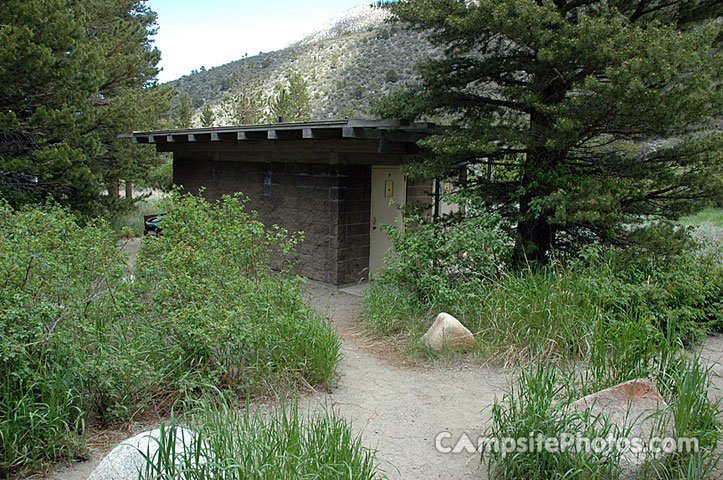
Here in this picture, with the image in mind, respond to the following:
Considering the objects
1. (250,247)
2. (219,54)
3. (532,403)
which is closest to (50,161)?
(250,247)

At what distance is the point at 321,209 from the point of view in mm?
8945

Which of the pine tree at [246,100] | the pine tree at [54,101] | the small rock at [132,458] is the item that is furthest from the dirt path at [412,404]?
the pine tree at [246,100]

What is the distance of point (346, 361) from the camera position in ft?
18.6

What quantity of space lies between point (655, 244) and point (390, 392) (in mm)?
3957

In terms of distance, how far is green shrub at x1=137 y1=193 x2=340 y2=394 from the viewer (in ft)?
14.4

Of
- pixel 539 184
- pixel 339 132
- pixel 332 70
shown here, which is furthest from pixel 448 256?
pixel 332 70

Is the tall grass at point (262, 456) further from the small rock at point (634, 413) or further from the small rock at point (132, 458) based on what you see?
the small rock at point (634, 413)

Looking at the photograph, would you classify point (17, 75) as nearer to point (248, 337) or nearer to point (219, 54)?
point (248, 337)

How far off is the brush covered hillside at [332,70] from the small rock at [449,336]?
27.4 metres

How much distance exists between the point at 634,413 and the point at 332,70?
1731 inches

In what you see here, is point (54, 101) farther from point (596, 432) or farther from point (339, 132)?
point (596, 432)

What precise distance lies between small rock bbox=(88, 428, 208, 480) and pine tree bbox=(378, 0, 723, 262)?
4.93 m

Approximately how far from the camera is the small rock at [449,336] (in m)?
5.66

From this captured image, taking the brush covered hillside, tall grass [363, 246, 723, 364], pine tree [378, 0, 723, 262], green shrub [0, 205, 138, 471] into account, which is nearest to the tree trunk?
pine tree [378, 0, 723, 262]
